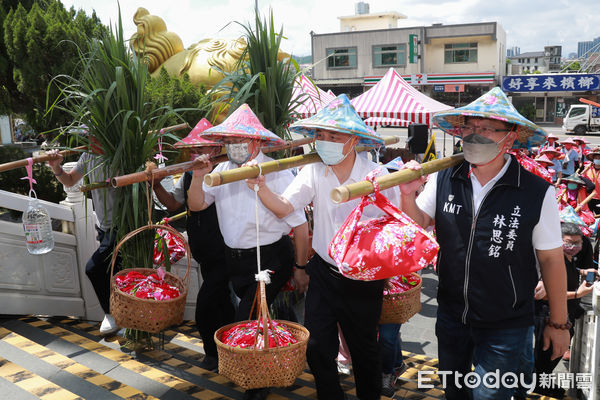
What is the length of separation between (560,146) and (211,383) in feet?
37.4

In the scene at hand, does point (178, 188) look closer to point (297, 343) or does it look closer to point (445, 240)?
point (297, 343)

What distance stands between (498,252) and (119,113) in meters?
2.51

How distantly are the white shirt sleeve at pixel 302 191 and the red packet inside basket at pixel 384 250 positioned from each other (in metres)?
0.57

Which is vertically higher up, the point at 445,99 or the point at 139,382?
the point at 445,99

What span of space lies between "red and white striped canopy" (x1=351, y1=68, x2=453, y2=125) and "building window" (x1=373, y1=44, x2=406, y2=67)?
24.9 meters

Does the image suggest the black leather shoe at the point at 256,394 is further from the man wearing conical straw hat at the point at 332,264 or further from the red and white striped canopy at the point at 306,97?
the red and white striped canopy at the point at 306,97

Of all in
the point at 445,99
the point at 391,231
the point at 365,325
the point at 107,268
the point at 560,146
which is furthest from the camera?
the point at 445,99

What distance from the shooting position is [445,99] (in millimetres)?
33656

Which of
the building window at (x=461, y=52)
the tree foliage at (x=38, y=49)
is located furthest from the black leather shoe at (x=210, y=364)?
the building window at (x=461, y=52)

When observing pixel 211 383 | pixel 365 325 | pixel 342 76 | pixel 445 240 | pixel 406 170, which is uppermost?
pixel 342 76

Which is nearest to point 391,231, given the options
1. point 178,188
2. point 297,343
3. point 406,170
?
point 406,170

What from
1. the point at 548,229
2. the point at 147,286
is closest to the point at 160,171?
the point at 147,286

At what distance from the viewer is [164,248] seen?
386 cm

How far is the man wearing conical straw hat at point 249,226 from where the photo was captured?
3.17 m
